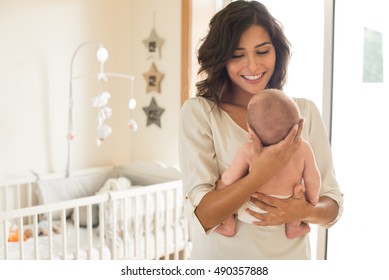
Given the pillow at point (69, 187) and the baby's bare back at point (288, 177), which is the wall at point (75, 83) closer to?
the pillow at point (69, 187)

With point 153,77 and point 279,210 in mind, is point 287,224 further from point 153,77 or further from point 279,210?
point 153,77

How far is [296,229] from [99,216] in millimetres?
1492

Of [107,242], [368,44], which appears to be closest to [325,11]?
[368,44]

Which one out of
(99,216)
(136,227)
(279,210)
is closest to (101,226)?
(99,216)

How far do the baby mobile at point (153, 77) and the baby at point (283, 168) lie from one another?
210 cm

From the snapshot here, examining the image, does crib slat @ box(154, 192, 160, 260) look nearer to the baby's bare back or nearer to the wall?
the wall

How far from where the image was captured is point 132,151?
10.9 feet

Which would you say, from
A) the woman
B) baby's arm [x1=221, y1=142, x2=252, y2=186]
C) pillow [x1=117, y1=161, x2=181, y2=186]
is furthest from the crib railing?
baby's arm [x1=221, y1=142, x2=252, y2=186]

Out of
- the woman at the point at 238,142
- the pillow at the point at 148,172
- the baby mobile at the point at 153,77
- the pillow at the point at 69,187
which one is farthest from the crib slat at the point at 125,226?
the woman at the point at 238,142

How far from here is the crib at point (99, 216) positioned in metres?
2.16

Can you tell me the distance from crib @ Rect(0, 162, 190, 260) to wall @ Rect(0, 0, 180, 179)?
0.49 ft

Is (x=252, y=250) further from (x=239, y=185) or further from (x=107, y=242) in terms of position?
(x=107, y=242)

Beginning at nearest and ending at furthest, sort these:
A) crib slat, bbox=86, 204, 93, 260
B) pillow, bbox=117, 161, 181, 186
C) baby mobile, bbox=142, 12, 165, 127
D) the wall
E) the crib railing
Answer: the crib railing
crib slat, bbox=86, 204, 93, 260
the wall
pillow, bbox=117, 161, 181, 186
baby mobile, bbox=142, 12, 165, 127

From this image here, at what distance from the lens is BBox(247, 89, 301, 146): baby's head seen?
36.6 inches
